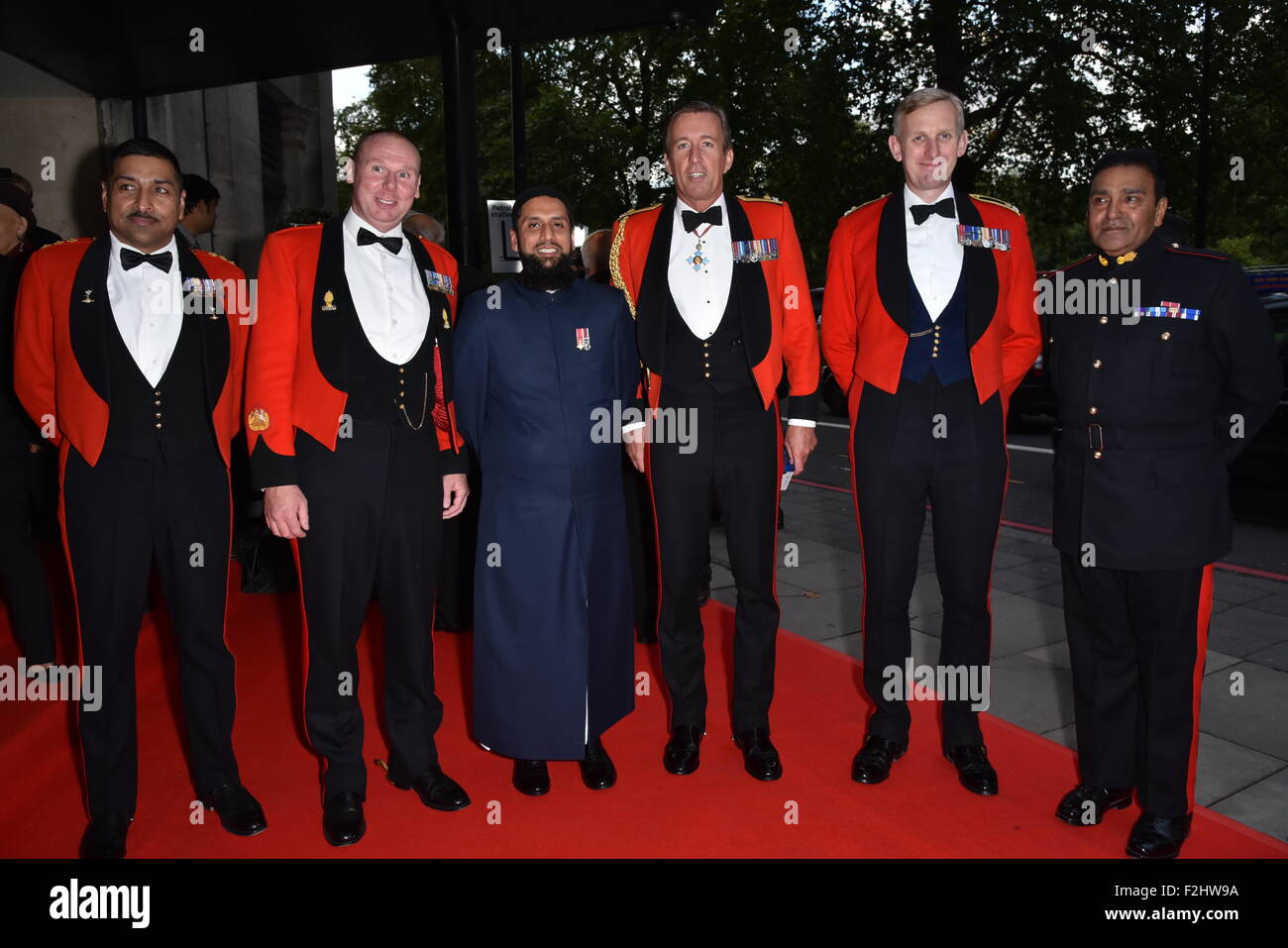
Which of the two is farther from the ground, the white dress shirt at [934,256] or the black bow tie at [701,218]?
the black bow tie at [701,218]

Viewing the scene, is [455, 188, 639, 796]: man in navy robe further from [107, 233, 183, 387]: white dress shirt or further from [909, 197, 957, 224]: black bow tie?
[909, 197, 957, 224]: black bow tie

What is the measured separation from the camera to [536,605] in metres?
3.71

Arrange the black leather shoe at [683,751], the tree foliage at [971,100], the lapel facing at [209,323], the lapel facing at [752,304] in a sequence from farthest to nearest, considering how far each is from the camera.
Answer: the tree foliage at [971,100] → the black leather shoe at [683,751] → the lapel facing at [752,304] → the lapel facing at [209,323]

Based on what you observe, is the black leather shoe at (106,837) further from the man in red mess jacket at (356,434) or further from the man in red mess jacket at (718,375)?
the man in red mess jacket at (718,375)

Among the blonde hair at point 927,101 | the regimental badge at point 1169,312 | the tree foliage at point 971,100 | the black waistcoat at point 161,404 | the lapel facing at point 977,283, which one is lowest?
the black waistcoat at point 161,404

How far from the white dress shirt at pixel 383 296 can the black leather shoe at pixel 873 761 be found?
2161 mm

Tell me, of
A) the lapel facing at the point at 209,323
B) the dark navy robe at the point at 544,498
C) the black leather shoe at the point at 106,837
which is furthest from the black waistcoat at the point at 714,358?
the black leather shoe at the point at 106,837

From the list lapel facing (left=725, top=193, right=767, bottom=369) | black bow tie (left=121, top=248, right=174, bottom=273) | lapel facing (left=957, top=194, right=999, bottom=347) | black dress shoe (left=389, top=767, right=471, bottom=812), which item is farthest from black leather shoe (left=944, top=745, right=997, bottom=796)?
black bow tie (left=121, top=248, right=174, bottom=273)

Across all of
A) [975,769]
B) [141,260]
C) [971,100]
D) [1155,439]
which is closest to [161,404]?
[141,260]

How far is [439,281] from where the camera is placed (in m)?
3.60

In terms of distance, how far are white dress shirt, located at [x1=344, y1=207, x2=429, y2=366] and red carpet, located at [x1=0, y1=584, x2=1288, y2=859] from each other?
1.60 metres

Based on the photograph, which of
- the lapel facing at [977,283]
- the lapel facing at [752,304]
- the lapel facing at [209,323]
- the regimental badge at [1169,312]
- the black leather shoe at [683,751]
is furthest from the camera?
the black leather shoe at [683,751]

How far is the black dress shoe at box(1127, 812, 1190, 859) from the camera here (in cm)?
318

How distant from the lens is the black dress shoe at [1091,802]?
3398 millimetres
